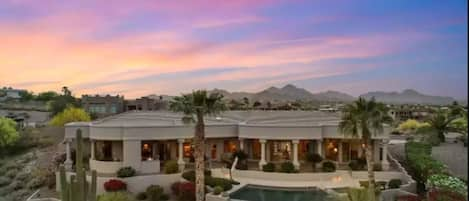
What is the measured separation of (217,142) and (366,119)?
12.4 metres

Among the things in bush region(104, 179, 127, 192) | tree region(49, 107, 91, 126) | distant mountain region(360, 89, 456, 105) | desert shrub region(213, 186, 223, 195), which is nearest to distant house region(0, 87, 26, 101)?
tree region(49, 107, 91, 126)

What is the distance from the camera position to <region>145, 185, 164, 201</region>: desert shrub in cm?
2605

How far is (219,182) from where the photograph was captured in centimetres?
2645

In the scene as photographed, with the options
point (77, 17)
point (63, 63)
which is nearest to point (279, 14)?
point (77, 17)

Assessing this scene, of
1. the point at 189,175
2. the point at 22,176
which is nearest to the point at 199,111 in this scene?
the point at 189,175

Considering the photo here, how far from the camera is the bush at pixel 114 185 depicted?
26797mm

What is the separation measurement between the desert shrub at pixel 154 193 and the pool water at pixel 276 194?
4155mm

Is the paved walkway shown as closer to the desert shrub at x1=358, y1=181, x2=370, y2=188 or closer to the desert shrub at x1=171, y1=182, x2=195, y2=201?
the desert shrub at x1=358, y1=181, x2=370, y2=188

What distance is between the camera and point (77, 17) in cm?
2150

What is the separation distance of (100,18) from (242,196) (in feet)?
37.1

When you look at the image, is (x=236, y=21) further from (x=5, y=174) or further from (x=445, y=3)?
(x=5, y=174)

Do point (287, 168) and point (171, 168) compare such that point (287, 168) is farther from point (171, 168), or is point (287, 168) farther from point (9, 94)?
point (9, 94)

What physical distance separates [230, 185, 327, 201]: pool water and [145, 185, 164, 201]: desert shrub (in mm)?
4155

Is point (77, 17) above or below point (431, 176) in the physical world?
above
